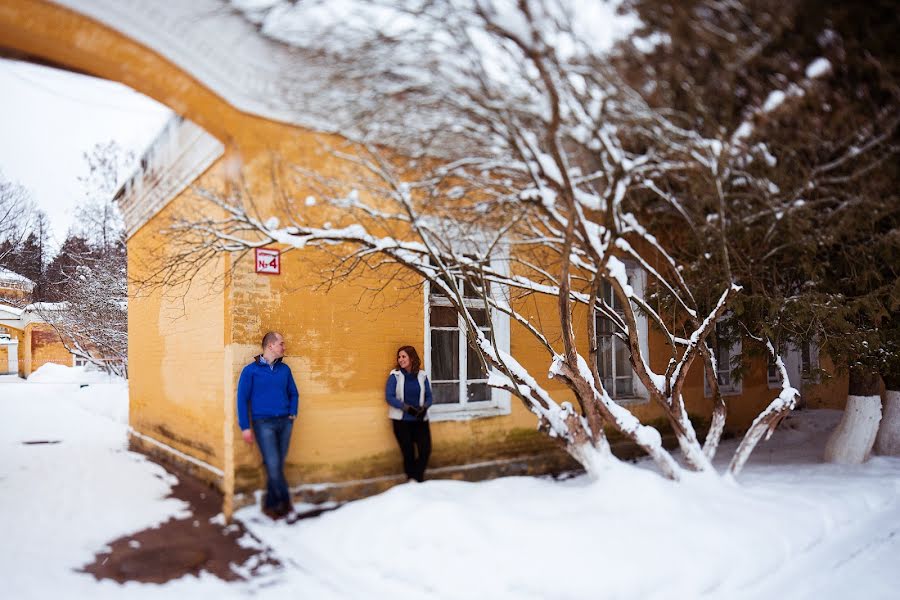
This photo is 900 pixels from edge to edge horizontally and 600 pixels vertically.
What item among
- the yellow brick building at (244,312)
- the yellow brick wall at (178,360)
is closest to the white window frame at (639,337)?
the yellow brick building at (244,312)

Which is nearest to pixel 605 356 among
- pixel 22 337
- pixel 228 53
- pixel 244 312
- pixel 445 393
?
pixel 445 393

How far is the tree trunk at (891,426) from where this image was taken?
7844 millimetres

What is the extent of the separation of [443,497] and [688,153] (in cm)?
310

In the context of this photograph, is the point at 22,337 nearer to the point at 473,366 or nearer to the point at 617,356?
the point at 473,366

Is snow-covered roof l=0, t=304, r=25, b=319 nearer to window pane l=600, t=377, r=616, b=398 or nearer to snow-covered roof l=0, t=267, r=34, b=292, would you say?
snow-covered roof l=0, t=267, r=34, b=292

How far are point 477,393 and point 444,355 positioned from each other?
0.60 meters

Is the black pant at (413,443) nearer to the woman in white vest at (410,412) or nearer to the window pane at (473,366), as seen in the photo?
the woman in white vest at (410,412)

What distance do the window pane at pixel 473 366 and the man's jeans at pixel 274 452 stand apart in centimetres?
223

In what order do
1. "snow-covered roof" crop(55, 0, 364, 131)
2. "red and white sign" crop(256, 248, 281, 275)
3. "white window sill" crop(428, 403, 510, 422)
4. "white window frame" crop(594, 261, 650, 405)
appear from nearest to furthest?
"snow-covered roof" crop(55, 0, 364, 131) < "red and white sign" crop(256, 248, 281, 275) < "white window sill" crop(428, 403, 510, 422) < "white window frame" crop(594, 261, 650, 405)

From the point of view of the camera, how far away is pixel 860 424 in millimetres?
7426

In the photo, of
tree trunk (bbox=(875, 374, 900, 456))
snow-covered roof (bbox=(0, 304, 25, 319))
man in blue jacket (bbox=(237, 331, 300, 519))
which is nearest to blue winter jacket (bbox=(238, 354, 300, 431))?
man in blue jacket (bbox=(237, 331, 300, 519))

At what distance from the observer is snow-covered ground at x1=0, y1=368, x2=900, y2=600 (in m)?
4.04

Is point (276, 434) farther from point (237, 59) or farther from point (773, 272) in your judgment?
point (773, 272)

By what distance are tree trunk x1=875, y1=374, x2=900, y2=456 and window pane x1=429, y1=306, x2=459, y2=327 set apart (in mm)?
5382
